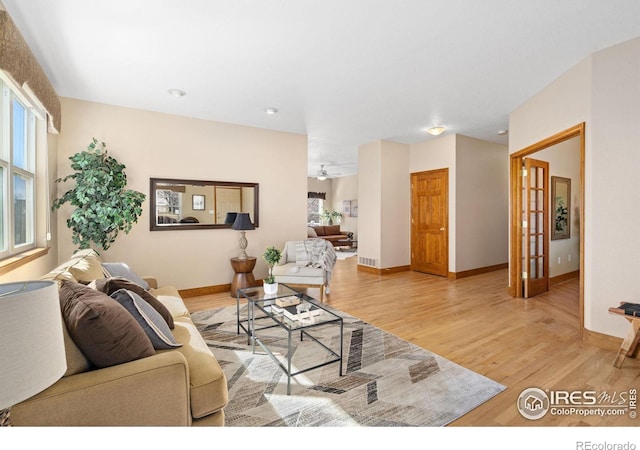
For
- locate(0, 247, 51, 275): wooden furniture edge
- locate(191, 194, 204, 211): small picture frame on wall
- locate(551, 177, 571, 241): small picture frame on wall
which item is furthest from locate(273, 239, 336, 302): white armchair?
locate(551, 177, 571, 241): small picture frame on wall

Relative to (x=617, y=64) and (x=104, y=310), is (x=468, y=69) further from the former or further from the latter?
(x=104, y=310)

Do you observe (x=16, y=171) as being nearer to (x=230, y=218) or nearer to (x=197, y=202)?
(x=197, y=202)

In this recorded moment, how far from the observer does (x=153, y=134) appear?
161 inches

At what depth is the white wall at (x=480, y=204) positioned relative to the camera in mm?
5523

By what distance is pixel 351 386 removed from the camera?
2.11 m

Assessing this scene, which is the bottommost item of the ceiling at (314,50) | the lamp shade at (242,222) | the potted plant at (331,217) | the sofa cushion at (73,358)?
the sofa cushion at (73,358)

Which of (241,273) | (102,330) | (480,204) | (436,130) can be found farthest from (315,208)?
(102,330)

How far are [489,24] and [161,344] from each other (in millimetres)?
3107

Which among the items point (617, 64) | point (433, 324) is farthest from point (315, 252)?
point (617, 64)

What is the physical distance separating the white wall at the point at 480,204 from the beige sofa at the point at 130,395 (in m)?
5.01

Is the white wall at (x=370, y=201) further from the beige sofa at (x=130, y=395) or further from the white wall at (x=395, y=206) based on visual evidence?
the beige sofa at (x=130, y=395)

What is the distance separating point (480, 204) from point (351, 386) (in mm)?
4937

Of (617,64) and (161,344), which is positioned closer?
(161,344)

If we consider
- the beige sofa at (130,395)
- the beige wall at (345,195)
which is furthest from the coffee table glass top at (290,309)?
the beige wall at (345,195)
